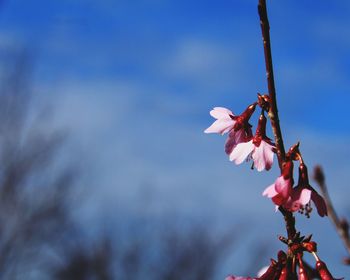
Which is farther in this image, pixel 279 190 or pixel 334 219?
pixel 334 219

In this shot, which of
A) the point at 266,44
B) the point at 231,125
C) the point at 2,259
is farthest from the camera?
the point at 2,259

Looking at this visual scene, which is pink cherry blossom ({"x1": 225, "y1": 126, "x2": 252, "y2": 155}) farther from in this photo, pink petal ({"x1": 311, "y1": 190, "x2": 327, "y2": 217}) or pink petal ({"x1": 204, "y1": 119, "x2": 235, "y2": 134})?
pink petal ({"x1": 311, "y1": 190, "x2": 327, "y2": 217})

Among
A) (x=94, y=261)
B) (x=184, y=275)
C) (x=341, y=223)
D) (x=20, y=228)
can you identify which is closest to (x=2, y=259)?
(x=20, y=228)

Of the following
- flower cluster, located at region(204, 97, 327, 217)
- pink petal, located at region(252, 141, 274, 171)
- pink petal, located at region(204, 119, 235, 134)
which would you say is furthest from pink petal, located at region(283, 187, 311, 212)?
pink petal, located at region(204, 119, 235, 134)

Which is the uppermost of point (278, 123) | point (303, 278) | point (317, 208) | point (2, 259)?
point (2, 259)

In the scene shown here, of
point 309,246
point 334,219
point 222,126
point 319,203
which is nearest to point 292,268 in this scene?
point 309,246

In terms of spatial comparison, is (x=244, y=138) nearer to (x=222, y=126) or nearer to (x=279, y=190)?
(x=222, y=126)

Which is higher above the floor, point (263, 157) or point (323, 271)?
point (263, 157)

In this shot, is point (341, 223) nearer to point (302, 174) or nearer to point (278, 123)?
point (302, 174)

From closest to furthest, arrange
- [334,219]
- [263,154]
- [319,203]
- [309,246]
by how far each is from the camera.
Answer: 1. [309,246]
2. [319,203]
3. [263,154]
4. [334,219]
